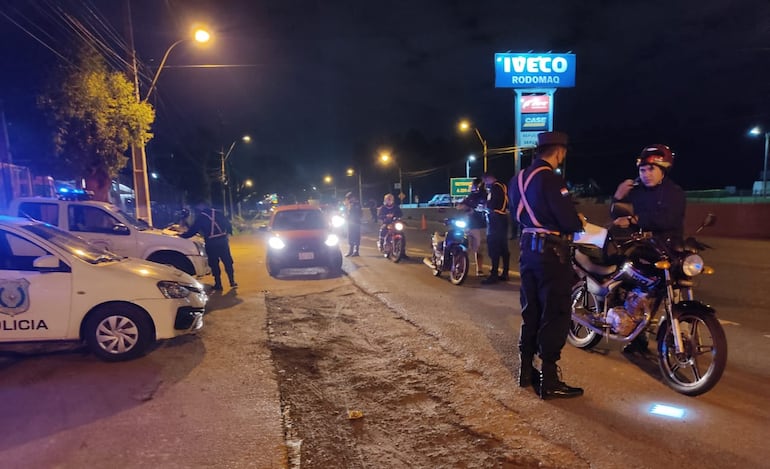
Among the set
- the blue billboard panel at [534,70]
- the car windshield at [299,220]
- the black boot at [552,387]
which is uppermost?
the blue billboard panel at [534,70]

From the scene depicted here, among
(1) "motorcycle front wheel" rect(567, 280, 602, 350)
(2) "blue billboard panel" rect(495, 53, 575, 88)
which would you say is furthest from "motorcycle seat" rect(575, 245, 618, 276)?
(2) "blue billboard panel" rect(495, 53, 575, 88)

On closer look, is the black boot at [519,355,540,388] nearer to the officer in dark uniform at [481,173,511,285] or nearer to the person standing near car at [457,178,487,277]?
the officer in dark uniform at [481,173,511,285]

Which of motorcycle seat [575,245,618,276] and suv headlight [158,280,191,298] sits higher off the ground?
motorcycle seat [575,245,618,276]

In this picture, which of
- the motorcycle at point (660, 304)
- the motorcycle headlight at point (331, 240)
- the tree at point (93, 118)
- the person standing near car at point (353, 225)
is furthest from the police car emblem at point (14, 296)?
the person standing near car at point (353, 225)

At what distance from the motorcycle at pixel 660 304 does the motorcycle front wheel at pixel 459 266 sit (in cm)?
392

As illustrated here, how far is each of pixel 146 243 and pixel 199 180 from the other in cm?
3684

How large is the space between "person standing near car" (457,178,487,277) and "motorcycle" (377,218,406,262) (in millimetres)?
2994

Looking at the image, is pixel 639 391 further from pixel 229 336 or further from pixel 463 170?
pixel 463 170

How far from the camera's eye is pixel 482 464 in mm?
3074

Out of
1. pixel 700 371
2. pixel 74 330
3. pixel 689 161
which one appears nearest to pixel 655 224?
pixel 700 371

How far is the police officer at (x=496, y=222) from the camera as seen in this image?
8.63 meters

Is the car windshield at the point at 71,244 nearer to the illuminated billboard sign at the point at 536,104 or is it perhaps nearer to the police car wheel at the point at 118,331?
the police car wheel at the point at 118,331

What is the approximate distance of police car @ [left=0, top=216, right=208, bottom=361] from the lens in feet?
15.8

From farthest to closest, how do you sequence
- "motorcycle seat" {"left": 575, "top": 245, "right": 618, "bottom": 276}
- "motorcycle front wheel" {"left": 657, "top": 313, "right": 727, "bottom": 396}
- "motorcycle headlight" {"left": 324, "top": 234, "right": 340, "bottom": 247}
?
"motorcycle headlight" {"left": 324, "top": 234, "right": 340, "bottom": 247} < "motorcycle seat" {"left": 575, "top": 245, "right": 618, "bottom": 276} < "motorcycle front wheel" {"left": 657, "top": 313, "right": 727, "bottom": 396}
